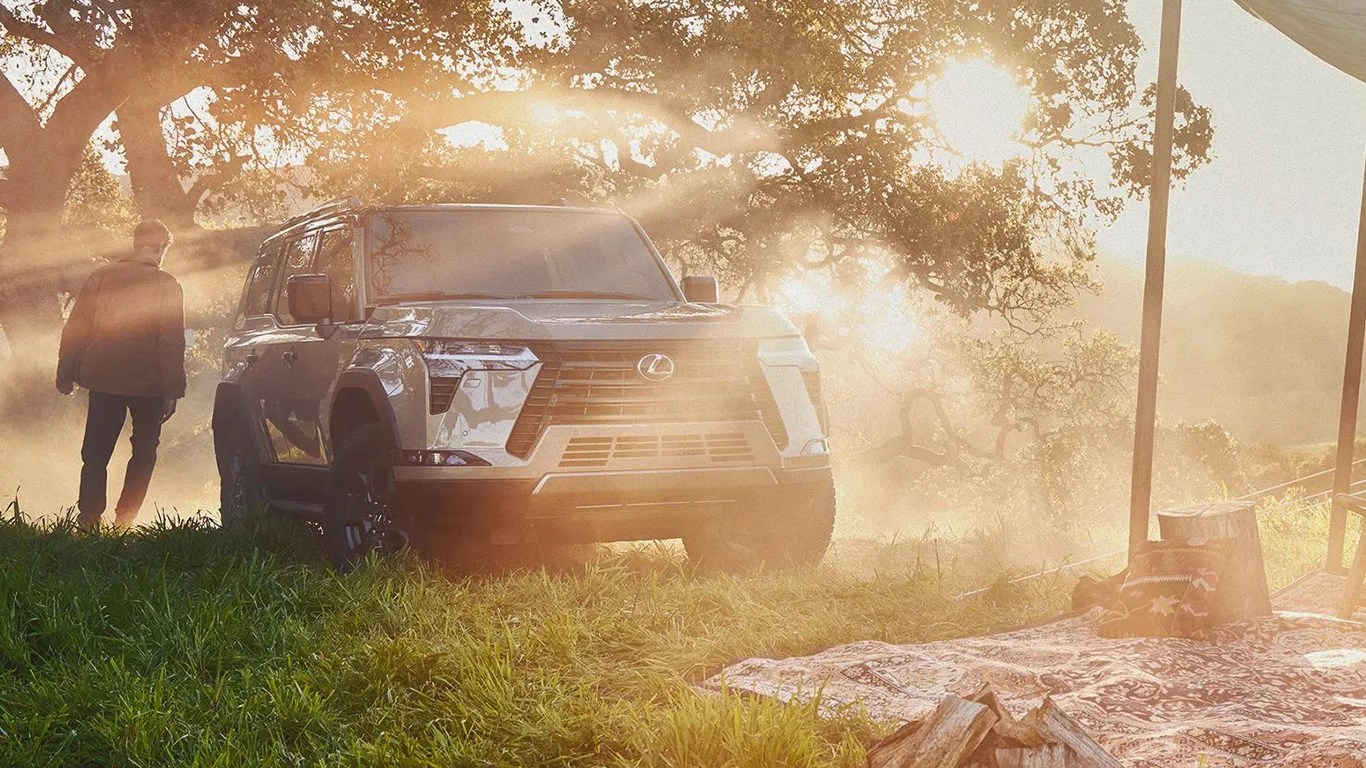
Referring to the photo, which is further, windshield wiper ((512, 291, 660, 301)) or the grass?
windshield wiper ((512, 291, 660, 301))

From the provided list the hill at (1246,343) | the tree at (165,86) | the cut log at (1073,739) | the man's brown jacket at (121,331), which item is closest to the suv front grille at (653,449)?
the cut log at (1073,739)

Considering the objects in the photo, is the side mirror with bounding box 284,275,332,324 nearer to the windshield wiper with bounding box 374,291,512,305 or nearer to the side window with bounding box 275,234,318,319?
the windshield wiper with bounding box 374,291,512,305

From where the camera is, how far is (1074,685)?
4742 mm

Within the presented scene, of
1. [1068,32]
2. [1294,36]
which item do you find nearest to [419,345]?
[1294,36]

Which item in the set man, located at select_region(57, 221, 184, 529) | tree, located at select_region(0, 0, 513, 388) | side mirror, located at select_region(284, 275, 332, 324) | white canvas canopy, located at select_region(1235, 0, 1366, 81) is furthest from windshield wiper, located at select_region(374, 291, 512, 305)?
tree, located at select_region(0, 0, 513, 388)

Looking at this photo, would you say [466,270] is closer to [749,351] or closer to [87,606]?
[749,351]

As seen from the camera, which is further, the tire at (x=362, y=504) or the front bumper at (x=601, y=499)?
the tire at (x=362, y=504)

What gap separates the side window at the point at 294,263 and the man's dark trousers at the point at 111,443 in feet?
6.06

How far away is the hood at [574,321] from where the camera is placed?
6242 millimetres

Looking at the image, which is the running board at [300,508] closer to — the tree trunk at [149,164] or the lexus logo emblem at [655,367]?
the lexus logo emblem at [655,367]

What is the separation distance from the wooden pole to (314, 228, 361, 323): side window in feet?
13.6

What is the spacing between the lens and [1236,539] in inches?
238

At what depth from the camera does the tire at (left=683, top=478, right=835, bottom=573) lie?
7059 millimetres

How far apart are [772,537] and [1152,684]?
8.74 ft
